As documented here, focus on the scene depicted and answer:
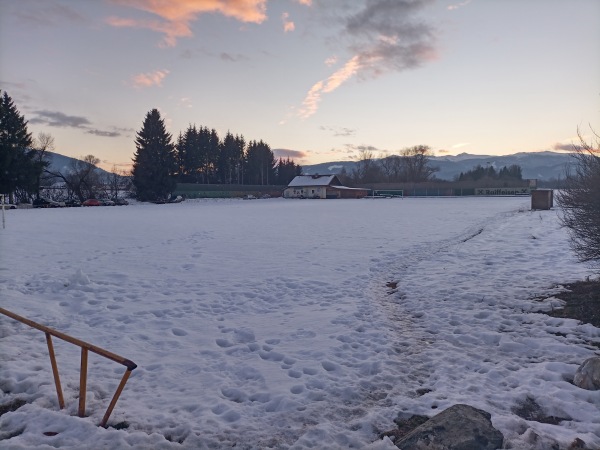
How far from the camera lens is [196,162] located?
88625 millimetres

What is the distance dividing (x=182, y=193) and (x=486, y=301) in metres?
69.1

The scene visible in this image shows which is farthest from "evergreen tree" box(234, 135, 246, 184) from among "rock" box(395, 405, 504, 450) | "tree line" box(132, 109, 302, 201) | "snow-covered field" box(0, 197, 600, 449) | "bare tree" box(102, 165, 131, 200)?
"rock" box(395, 405, 504, 450)

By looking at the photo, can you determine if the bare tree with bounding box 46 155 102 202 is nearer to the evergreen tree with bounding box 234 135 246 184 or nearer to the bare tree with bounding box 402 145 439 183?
the evergreen tree with bounding box 234 135 246 184

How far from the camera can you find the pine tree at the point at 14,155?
159 ft

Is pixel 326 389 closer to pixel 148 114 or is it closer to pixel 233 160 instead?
pixel 148 114

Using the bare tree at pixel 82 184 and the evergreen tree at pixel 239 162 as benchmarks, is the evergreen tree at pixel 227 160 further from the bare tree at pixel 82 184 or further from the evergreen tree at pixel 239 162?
the bare tree at pixel 82 184

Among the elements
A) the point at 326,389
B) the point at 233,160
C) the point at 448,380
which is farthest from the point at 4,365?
the point at 233,160

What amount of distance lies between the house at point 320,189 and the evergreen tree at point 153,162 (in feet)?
119

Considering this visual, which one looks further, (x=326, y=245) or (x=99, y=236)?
(x=99, y=236)

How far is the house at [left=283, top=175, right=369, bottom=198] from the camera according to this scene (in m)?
91.7

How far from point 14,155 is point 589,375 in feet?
196

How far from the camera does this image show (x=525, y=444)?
4.00m

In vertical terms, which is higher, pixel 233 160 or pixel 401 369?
pixel 233 160

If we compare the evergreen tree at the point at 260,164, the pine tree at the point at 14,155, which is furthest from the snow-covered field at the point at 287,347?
the evergreen tree at the point at 260,164
